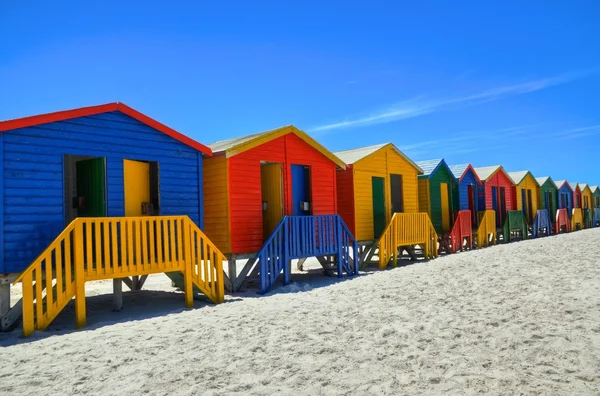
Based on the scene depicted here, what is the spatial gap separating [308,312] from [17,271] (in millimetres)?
4664

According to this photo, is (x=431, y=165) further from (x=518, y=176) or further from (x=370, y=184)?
(x=518, y=176)

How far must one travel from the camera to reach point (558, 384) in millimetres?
4426

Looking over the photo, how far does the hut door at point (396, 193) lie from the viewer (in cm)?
1711

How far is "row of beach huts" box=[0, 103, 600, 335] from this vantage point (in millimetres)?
7742

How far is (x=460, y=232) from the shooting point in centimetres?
1897

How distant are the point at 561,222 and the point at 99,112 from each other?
28346 millimetres

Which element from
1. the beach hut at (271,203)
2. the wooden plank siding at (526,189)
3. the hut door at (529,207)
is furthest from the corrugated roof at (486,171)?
the beach hut at (271,203)

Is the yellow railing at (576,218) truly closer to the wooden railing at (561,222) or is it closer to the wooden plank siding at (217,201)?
the wooden railing at (561,222)

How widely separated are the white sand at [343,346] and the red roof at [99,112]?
3.33 metres

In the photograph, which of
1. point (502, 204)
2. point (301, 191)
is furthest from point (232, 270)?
point (502, 204)

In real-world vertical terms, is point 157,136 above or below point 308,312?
above

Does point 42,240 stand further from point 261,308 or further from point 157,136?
point 261,308

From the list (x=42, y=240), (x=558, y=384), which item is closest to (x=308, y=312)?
(x=558, y=384)

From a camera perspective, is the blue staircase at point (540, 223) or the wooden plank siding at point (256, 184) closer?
the wooden plank siding at point (256, 184)
